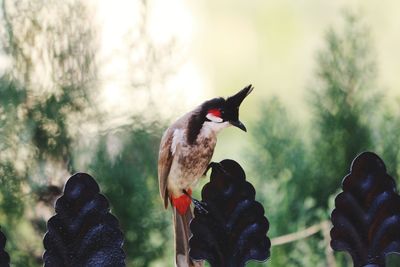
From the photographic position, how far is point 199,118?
81 centimetres

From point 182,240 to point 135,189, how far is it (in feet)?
1.84

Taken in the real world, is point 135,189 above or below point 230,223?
below

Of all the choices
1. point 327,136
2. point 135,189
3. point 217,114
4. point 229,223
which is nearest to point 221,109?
point 217,114

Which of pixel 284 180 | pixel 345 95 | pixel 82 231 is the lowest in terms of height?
pixel 284 180

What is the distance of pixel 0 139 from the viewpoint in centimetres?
137

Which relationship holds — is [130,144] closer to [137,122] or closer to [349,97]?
[137,122]

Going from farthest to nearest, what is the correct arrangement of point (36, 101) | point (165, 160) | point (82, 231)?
point (36, 101) < point (165, 160) < point (82, 231)

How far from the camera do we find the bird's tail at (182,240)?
33.5 inches

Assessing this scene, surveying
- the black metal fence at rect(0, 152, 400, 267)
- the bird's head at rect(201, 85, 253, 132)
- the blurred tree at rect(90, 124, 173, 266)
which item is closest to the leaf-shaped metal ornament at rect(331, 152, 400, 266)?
the black metal fence at rect(0, 152, 400, 267)

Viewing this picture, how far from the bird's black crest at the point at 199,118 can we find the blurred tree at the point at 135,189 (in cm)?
59

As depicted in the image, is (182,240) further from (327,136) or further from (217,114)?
(327,136)

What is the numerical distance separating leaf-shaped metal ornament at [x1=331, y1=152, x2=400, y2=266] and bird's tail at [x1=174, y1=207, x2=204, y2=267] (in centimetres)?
16

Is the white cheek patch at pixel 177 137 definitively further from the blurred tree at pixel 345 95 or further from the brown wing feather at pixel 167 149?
the blurred tree at pixel 345 95

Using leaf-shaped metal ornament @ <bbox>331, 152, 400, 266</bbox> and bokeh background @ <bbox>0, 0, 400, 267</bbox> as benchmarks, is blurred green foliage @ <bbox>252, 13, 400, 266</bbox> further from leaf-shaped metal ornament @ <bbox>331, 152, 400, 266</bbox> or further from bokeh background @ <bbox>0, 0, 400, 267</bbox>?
leaf-shaped metal ornament @ <bbox>331, 152, 400, 266</bbox>
